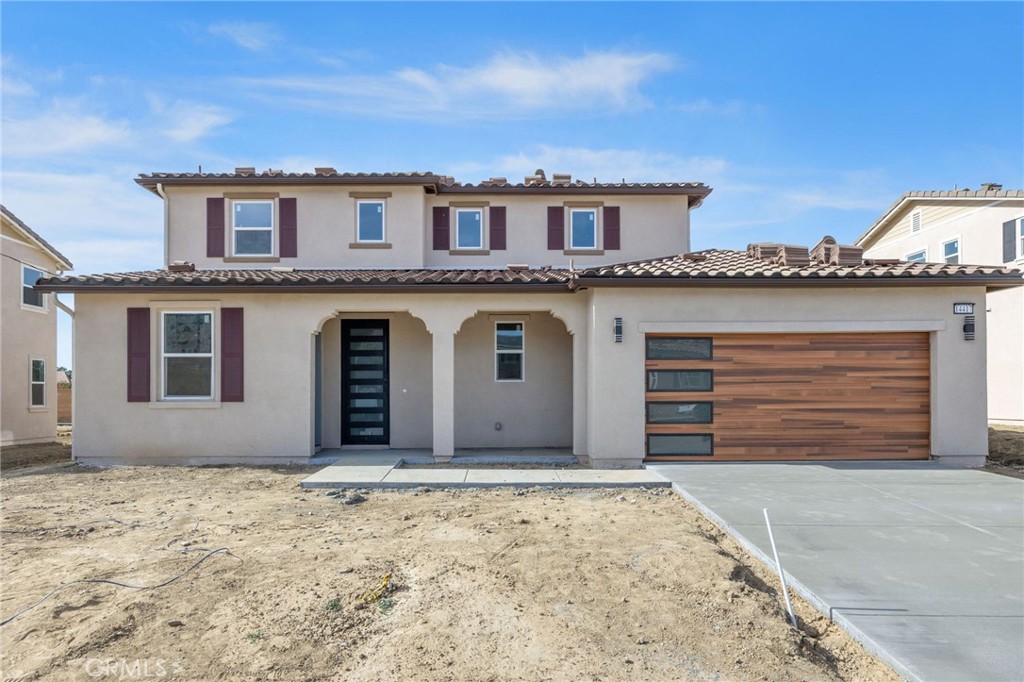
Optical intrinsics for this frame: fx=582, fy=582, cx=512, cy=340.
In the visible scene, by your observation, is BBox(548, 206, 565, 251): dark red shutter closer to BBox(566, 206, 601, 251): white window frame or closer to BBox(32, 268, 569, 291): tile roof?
BBox(566, 206, 601, 251): white window frame

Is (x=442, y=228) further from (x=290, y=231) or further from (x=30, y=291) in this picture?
(x=30, y=291)

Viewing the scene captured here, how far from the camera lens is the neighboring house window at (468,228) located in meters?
13.4

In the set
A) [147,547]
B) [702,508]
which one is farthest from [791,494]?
[147,547]

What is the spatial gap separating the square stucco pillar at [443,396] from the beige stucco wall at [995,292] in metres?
16.9

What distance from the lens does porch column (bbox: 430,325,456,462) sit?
10.6 metres

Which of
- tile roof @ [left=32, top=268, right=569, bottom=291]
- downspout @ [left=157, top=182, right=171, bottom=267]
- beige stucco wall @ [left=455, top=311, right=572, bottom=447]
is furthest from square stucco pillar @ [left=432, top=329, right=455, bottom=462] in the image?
downspout @ [left=157, top=182, right=171, bottom=267]

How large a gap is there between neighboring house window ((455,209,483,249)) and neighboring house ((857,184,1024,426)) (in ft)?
47.0

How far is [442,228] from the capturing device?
13.3 m

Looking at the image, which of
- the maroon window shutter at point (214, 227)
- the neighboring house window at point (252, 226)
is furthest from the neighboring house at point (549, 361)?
the neighboring house window at point (252, 226)

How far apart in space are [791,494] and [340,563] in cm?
582

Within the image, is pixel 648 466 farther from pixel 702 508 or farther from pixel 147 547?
pixel 147 547

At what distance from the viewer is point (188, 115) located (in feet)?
38.7

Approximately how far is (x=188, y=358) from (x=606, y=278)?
25.4 ft

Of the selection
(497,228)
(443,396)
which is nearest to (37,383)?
(443,396)
